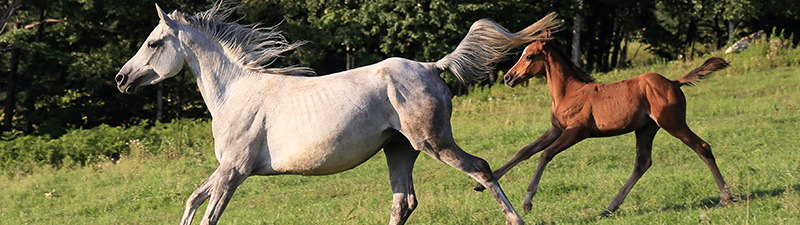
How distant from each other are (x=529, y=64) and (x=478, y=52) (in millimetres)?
2005

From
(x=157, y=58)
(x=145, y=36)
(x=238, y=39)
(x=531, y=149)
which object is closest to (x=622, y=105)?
(x=531, y=149)

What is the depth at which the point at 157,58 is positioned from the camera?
A: 6.85 metres

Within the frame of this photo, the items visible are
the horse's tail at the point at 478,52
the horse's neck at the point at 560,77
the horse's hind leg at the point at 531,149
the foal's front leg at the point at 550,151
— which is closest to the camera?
the horse's tail at the point at 478,52

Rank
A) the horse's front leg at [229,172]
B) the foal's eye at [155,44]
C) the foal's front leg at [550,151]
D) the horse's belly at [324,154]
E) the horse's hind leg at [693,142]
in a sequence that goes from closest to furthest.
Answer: the horse's belly at [324,154] < the horse's front leg at [229,172] < the foal's eye at [155,44] < the horse's hind leg at [693,142] < the foal's front leg at [550,151]

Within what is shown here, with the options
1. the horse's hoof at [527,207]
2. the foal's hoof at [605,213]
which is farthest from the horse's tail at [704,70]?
the horse's hoof at [527,207]

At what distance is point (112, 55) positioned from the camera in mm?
25328

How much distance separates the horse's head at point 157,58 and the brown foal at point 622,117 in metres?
3.08

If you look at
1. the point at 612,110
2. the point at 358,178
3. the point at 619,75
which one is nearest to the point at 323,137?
the point at 612,110

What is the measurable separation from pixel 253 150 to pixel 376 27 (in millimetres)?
21421

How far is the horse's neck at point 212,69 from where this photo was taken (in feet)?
22.6

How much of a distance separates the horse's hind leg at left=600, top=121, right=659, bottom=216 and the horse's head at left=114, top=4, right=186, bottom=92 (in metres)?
4.18

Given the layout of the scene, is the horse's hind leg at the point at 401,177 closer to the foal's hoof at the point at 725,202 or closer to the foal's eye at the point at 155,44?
the foal's eye at the point at 155,44

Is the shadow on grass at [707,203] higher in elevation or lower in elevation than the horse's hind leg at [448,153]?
lower

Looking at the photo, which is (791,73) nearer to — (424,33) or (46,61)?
(424,33)
